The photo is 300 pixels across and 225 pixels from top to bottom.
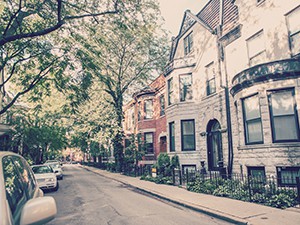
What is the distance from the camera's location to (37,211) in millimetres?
2096

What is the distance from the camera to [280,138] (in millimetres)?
10969

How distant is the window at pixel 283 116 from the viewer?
10.7 m

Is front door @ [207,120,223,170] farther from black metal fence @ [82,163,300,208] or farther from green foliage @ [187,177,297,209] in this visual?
green foliage @ [187,177,297,209]

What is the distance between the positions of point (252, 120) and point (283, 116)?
1.74 metres

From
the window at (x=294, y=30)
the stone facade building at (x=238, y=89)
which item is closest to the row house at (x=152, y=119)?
the stone facade building at (x=238, y=89)

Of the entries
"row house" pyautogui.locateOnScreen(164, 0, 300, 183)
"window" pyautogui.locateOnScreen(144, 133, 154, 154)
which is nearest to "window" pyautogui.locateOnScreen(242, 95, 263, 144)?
"row house" pyautogui.locateOnScreen(164, 0, 300, 183)

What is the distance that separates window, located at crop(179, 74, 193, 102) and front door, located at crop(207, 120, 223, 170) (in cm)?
321

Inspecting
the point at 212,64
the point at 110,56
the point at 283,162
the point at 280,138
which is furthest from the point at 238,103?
the point at 110,56

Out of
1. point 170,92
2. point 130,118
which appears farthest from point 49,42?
point 130,118

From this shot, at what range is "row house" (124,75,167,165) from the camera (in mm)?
25361

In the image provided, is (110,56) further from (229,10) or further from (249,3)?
(249,3)

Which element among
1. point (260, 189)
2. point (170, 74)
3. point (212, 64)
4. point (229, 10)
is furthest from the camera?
point (170, 74)

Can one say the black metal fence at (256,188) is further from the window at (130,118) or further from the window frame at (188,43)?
the window at (130,118)

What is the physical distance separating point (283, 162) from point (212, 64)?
8.99 meters
